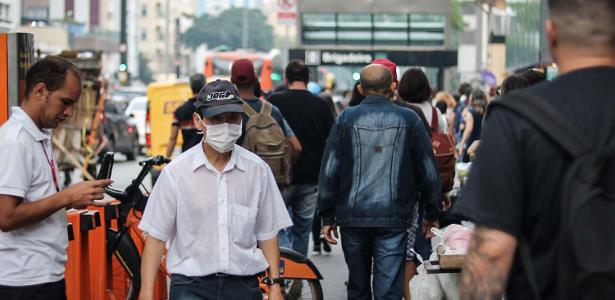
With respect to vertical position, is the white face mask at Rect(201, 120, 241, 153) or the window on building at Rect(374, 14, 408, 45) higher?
the window on building at Rect(374, 14, 408, 45)

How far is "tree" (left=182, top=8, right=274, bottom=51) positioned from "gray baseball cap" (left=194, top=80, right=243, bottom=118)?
538 feet

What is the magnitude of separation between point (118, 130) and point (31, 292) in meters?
28.2

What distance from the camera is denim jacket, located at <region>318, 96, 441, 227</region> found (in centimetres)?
799

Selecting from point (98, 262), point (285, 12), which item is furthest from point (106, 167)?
point (285, 12)

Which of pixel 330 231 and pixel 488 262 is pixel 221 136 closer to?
pixel 488 262

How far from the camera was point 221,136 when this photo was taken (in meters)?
5.84

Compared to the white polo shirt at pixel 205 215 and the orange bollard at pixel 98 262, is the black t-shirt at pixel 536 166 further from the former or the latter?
the orange bollard at pixel 98 262

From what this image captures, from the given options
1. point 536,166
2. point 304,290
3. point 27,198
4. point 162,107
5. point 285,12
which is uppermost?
point 285,12

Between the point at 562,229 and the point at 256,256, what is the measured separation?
2.64 m

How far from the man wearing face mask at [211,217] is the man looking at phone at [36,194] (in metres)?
0.30

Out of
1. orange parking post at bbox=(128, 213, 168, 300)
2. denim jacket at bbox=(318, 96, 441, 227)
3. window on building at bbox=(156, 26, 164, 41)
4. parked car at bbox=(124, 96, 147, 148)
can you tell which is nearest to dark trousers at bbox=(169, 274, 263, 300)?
denim jacket at bbox=(318, 96, 441, 227)

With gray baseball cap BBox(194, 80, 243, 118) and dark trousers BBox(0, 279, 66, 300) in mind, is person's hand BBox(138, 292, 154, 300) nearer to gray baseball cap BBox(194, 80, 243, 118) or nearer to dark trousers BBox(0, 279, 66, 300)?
dark trousers BBox(0, 279, 66, 300)

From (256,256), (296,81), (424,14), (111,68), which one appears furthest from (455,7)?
(256,256)

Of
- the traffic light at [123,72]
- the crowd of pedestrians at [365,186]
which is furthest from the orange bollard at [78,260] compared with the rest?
the traffic light at [123,72]
